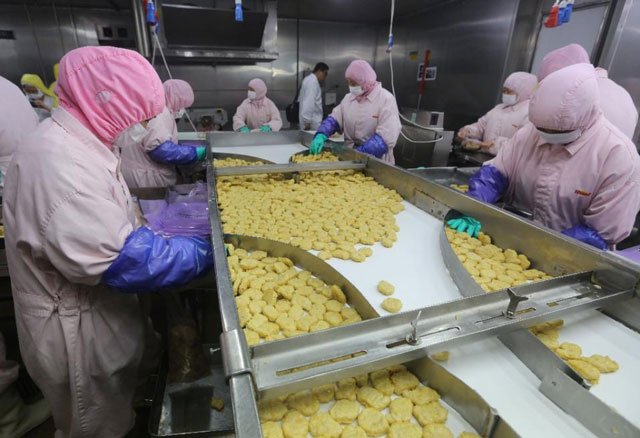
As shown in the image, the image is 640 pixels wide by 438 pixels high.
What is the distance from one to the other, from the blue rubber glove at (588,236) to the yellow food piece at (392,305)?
3.81 ft

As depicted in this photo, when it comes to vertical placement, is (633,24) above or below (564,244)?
above

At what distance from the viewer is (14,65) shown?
6613 mm

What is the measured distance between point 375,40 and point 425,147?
483 cm

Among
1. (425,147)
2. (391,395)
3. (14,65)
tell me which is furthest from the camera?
(14,65)

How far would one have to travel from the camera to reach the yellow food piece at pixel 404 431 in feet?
2.93

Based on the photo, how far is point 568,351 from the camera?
3.65 ft

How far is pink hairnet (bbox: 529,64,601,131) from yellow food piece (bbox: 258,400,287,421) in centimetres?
194

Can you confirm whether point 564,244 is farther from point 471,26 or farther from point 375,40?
point 375,40

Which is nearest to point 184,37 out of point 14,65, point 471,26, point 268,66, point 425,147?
point 268,66

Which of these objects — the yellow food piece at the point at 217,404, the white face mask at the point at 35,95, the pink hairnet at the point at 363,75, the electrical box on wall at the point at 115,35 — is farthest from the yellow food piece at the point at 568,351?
the electrical box on wall at the point at 115,35

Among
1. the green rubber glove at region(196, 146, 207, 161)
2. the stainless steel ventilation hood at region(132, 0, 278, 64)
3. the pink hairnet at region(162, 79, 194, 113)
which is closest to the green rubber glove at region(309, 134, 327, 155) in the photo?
the green rubber glove at region(196, 146, 207, 161)

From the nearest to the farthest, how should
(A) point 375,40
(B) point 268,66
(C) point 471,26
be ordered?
(C) point 471,26 < (B) point 268,66 < (A) point 375,40

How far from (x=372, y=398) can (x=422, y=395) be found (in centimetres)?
15

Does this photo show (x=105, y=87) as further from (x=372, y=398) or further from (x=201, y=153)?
(x=201, y=153)
